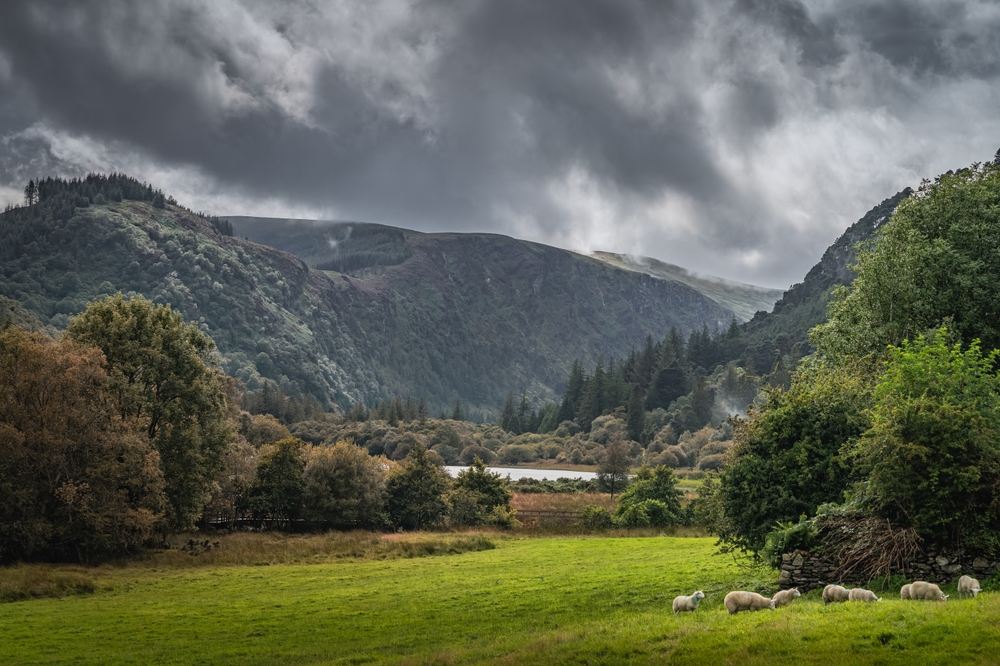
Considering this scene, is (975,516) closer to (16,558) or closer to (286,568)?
(286,568)

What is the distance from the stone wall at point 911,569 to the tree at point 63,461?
37.5 metres

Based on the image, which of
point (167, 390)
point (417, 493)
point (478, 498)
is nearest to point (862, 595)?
point (167, 390)

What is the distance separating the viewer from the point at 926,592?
18406 millimetres

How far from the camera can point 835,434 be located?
28.4 meters

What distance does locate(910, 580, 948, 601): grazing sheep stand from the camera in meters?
18.2

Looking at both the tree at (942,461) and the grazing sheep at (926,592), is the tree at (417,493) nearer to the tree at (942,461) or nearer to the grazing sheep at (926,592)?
the tree at (942,461)

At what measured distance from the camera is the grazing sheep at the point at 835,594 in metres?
19.8

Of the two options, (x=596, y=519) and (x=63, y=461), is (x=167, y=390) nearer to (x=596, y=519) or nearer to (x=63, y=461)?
(x=63, y=461)

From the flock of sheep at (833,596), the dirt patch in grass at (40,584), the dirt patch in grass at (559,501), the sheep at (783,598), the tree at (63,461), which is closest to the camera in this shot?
the flock of sheep at (833,596)

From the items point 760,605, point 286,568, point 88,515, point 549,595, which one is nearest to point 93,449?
point 88,515

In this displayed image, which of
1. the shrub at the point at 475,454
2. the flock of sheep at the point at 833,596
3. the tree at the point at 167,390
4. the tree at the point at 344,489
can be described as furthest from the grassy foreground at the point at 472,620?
the shrub at the point at 475,454

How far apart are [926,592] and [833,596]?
2.31m

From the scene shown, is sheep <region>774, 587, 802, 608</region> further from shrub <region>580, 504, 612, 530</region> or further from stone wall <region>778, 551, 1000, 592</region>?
shrub <region>580, 504, 612, 530</region>

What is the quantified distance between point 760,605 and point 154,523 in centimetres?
4348
